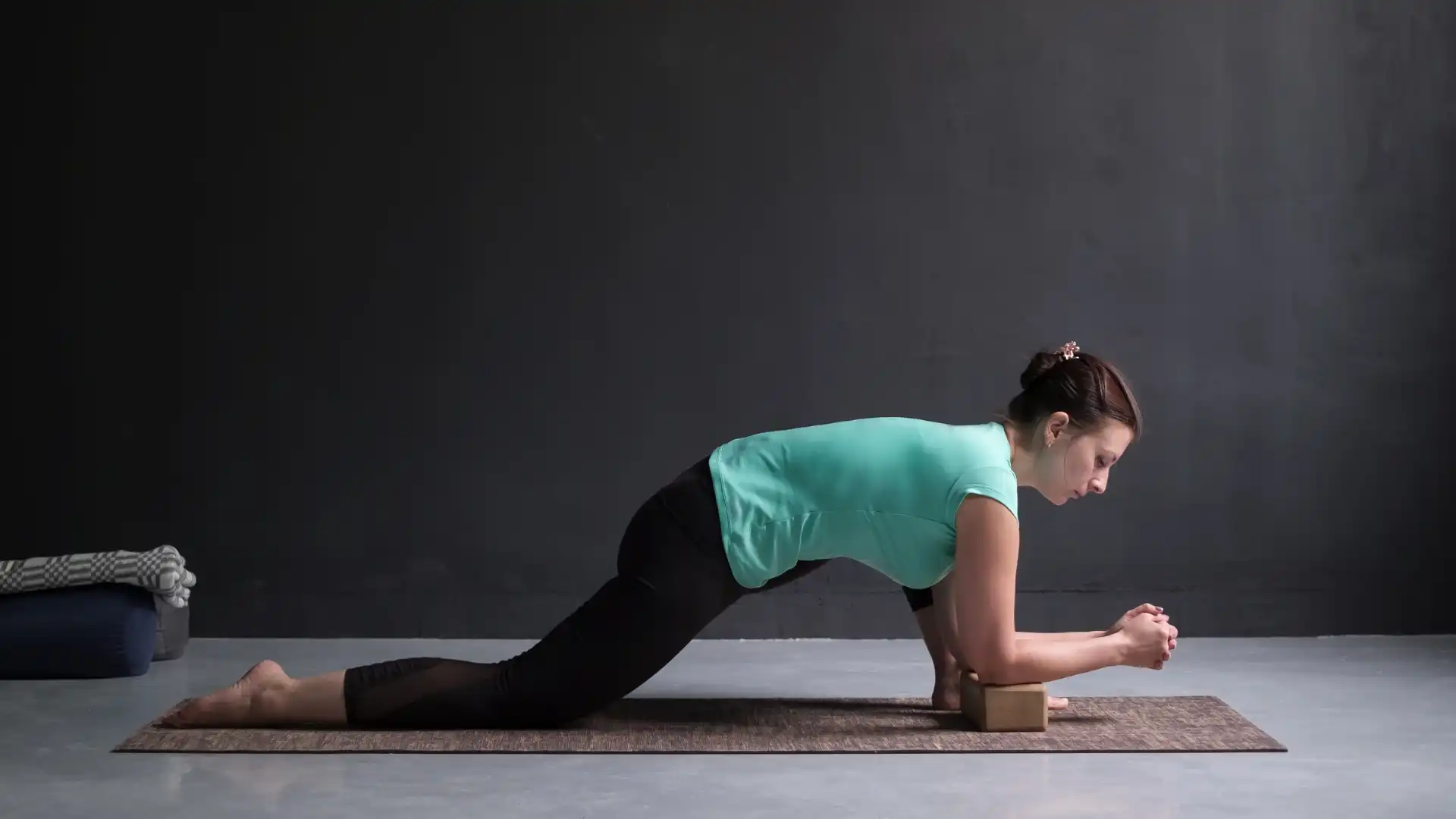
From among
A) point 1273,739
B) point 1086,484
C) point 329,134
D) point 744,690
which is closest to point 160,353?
point 329,134

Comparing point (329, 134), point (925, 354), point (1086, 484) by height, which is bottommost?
point (1086, 484)

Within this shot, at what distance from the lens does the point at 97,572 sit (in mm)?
3562

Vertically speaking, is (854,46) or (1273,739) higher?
(854,46)

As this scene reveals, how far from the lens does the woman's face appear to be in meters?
2.66

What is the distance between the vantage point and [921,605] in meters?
3.03

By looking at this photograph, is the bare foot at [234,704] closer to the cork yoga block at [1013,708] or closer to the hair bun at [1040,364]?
the cork yoga block at [1013,708]

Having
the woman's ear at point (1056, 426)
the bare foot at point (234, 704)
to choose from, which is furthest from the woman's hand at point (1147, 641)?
the bare foot at point (234, 704)

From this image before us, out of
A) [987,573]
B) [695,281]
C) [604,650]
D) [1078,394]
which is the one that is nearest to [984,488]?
[987,573]

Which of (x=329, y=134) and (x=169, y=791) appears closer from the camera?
(x=169, y=791)

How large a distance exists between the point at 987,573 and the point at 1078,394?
1.20 feet

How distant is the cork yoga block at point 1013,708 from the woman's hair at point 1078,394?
1.54 feet

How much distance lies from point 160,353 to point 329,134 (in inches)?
30.9

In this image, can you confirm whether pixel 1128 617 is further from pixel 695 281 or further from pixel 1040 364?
pixel 695 281

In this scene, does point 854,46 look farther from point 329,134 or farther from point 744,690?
point 744,690
